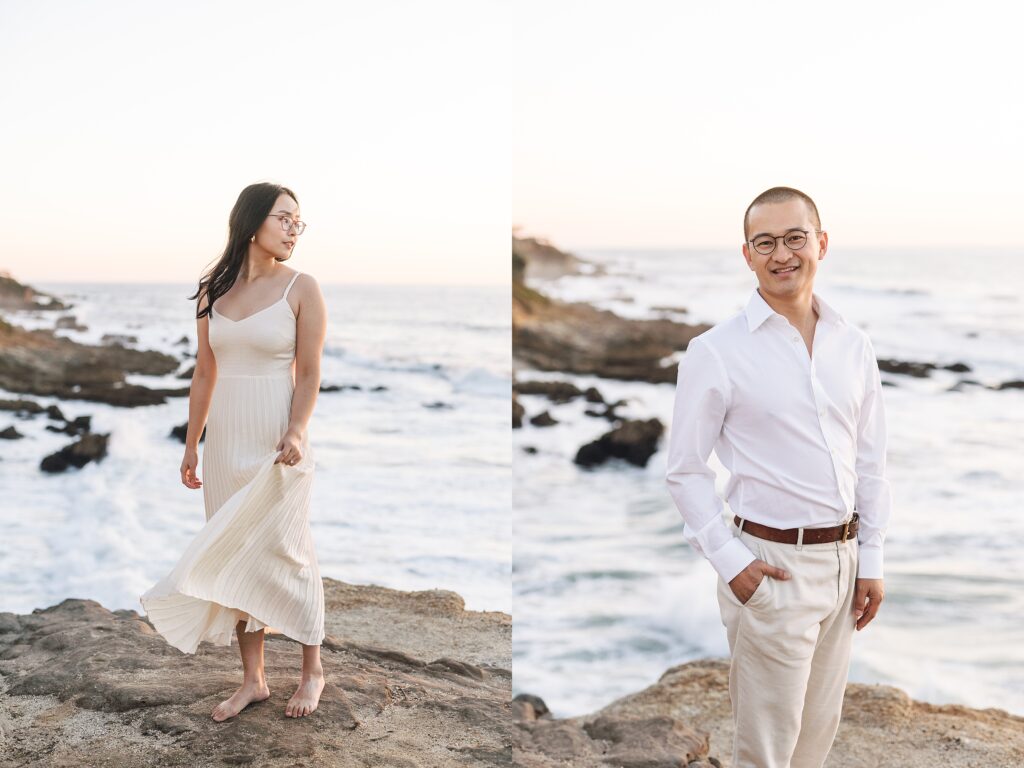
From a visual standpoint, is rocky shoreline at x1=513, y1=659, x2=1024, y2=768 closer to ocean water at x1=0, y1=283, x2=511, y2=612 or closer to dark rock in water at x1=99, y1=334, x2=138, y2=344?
ocean water at x1=0, y1=283, x2=511, y2=612

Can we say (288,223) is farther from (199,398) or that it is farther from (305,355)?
(199,398)

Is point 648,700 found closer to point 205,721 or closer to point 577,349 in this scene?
point 205,721

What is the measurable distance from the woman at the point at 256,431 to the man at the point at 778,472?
3.97 ft

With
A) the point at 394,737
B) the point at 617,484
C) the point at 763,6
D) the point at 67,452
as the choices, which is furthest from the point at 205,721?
the point at 763,6

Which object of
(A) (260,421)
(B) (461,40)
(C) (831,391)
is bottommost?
(A) (260,421)

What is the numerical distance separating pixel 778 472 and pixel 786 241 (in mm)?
431

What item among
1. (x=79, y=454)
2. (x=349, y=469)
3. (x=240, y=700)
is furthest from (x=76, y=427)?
(x=240, y=700)

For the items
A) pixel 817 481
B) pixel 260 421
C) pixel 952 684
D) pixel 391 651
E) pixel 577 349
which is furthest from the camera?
pixel 577 349

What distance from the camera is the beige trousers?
→ 5.98 ft

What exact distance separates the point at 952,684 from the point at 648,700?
4.47m

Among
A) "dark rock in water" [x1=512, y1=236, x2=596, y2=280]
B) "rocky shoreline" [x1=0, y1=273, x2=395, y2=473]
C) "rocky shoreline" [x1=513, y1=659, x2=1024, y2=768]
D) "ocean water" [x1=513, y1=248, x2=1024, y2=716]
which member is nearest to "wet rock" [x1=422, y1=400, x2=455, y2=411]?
"ocean water" [x1=513, y1=248, x2=1024, y2=716]

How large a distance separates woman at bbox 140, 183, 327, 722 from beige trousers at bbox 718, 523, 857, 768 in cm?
129

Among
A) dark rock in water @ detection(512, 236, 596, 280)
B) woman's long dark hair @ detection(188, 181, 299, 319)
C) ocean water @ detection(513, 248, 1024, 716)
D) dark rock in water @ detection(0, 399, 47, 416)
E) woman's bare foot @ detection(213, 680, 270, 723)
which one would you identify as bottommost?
ocean water @ detection(513, 248, 1024, 716)

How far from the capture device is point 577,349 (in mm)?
14734
